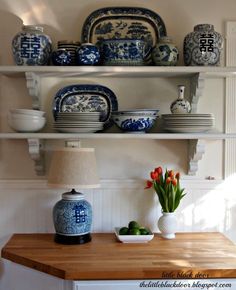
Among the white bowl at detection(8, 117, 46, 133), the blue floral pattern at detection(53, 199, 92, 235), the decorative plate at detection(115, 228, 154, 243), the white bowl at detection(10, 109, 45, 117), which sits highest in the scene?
the white bowl at detection(10, 109, 45, 117)

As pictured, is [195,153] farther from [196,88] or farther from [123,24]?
[123,24]

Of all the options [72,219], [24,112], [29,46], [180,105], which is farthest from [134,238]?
[29,46]

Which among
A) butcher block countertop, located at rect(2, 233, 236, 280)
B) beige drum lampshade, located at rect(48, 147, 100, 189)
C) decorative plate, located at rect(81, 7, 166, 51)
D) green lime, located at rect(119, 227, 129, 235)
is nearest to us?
butcher block countertop, located at rect(2, 233, 236, 280)

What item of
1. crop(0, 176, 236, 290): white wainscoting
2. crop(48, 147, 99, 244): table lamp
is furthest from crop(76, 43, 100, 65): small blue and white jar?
crop(0, 176, 236, 290): white wainscoting

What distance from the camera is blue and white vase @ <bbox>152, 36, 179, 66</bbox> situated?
2.00m

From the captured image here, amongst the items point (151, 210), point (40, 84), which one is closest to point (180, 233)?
point (151, 210)

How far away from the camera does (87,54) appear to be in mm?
1990

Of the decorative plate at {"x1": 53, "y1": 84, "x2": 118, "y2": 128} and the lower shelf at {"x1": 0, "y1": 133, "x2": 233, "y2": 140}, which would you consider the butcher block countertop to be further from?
the decorative plate at {"x1": 53, "y1": 84, "x2": 118, "y2": 128}

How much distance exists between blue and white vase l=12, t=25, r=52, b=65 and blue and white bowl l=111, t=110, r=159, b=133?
45 cm

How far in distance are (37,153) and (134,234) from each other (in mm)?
598

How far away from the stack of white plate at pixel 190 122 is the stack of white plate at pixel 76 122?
355mm

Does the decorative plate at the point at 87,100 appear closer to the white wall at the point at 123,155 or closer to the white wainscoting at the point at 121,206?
Result: the white wall at the point at 123,155

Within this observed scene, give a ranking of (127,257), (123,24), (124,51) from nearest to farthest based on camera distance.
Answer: (127,257)
(124,51)
(123,24)

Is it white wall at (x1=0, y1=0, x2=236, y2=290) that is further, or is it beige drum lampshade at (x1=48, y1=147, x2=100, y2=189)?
white wall at (x1=0, y1=0, x2=236, y2=290)
